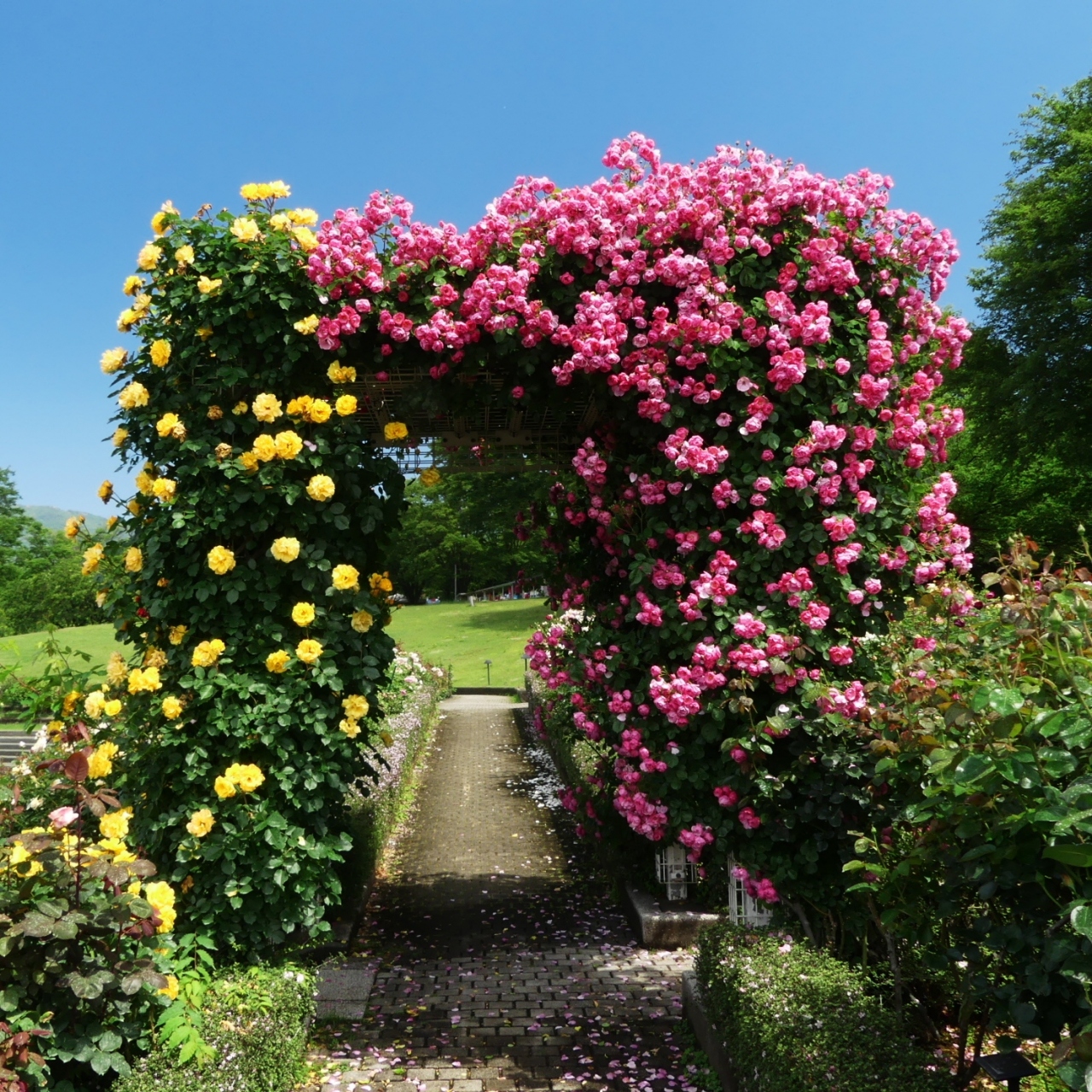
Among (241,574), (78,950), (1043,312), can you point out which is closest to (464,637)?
(1043,312)

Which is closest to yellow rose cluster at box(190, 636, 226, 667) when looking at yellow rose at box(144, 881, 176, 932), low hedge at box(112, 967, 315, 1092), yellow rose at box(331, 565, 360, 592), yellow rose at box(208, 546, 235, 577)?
yellow rose at box(208, 546, 235, 577)

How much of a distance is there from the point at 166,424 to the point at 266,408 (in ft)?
1.64

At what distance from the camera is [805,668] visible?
4.47m

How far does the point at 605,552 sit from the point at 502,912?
260 centimetres

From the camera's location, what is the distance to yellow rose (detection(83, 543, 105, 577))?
4.82 m

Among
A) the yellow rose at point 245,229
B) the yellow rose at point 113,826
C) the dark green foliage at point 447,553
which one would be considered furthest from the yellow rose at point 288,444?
the dark green foliage at point 447,553

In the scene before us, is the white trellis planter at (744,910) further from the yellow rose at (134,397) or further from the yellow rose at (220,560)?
the yellow rose at (134,397)

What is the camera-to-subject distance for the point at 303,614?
14.8 ft

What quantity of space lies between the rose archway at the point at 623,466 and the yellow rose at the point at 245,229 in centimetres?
4

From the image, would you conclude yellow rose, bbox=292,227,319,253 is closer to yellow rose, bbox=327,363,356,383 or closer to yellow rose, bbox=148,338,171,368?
yellow rose, bbox=327,363,356,383

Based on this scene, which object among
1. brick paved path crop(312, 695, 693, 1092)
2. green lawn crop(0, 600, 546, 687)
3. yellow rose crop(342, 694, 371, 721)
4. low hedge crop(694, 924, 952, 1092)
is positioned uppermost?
yellow rose crop(342, 694, 371, 721)

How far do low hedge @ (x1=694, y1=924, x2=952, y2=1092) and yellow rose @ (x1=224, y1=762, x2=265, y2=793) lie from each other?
86.8 inches

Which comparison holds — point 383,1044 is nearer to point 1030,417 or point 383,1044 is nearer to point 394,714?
point 394,714

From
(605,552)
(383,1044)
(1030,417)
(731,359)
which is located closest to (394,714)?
(605,552)
